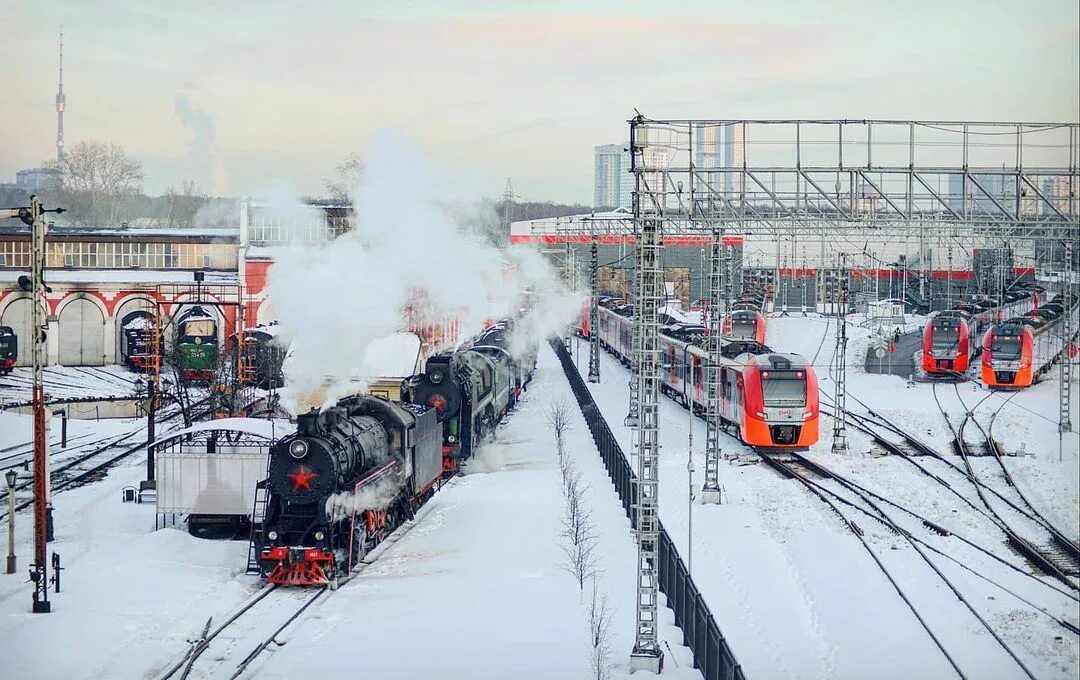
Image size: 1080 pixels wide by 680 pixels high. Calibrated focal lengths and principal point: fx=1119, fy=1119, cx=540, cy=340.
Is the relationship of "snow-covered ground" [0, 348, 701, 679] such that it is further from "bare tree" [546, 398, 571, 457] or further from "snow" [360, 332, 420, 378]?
"snow" [360, 332, 420, 378]

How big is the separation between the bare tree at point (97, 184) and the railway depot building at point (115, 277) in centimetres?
68

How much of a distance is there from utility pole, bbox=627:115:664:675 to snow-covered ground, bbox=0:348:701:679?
48 cm

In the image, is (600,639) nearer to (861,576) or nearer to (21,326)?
(861,576)

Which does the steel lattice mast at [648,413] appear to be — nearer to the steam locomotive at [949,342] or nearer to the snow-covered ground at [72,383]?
the snow-covered ground at [72,383]

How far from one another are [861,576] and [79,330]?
77.5 feet

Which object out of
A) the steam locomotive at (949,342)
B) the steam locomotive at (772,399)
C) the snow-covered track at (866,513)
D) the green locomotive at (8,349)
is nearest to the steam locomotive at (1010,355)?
the steam locomotive at (949,342)

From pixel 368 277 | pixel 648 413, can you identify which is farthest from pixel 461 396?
pixel 648 413

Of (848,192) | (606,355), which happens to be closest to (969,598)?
(848,192)

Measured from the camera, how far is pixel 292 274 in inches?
983

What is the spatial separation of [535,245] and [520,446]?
14413 millimetres

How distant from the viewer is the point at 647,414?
46.8 feet

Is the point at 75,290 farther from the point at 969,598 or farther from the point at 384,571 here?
the point at 969,598

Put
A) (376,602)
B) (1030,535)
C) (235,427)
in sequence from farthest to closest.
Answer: (235,427) → (1030,535) → (376,602)

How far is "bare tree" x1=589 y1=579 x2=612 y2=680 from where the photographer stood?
40.8 feet
